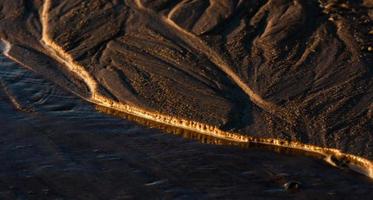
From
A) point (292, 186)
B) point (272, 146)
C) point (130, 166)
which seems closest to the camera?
point (292, 186)

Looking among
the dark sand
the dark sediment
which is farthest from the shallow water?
the dark sediment

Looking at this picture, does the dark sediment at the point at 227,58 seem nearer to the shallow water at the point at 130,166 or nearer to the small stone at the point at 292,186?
the shallow water at the point at 130,166

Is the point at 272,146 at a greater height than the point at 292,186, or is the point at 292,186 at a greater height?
the point at 272,146

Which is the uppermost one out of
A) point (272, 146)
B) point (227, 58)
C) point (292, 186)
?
point (227, 58)

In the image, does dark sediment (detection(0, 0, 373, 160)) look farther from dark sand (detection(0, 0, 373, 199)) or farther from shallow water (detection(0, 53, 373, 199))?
shallow water (detection(0, 53, 373, 199))

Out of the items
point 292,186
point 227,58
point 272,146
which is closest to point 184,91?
point 227,58

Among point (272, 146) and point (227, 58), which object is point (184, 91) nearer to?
point (227, 58)
